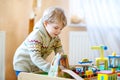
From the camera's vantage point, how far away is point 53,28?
148cm

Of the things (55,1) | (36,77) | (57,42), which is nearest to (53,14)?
(57,42)

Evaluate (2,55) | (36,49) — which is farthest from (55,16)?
(2,55)

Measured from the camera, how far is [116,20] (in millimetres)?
2648

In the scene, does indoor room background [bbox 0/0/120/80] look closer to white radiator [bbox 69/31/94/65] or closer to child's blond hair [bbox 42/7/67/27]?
white radiator [bbox 69/31/94/65]

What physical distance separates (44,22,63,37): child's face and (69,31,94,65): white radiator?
1159 mm

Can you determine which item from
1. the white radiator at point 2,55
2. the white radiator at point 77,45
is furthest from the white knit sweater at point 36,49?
the white radiator at point 77,45

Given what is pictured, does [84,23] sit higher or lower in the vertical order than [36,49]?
higher

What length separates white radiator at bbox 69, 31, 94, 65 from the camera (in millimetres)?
2682

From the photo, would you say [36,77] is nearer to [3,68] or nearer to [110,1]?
[3,68]

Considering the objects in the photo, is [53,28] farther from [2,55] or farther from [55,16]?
[2,55]

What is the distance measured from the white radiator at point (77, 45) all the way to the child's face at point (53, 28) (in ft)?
3.80

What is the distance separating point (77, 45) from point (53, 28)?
1.23 metres

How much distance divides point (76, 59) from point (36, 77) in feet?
5.05

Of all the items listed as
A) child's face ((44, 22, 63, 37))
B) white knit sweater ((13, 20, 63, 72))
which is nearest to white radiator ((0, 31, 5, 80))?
white knit sweater ((13, 20, 63, 72))
